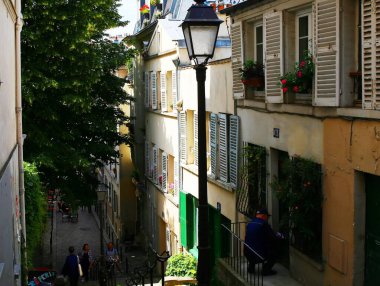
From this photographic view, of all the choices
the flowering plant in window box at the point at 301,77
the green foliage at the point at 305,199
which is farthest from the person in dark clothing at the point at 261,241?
the flowering plant in window box at the point at 301,77

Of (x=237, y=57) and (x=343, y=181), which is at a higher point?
(x=237, y=57)

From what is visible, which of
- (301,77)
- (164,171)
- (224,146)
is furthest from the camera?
(164,171)

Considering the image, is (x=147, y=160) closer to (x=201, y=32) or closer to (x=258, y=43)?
(x=258, y=43)

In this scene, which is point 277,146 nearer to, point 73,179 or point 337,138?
point 337,138

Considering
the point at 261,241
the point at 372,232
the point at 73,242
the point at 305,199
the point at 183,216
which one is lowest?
the point at 73,242

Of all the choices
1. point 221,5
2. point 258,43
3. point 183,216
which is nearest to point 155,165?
point 183,216

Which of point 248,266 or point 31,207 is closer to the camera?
point 248,266

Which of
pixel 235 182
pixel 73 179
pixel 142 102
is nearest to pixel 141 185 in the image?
pixel 142 102

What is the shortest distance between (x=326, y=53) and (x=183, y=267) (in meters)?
9.51

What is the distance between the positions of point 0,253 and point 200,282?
2.26 meters

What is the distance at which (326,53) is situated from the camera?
9109 mm

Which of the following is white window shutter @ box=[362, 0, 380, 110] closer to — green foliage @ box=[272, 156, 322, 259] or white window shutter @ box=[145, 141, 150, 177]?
green foliage @ box=[272, 156, 322, 259]

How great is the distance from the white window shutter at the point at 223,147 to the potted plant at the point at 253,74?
2.25 meters

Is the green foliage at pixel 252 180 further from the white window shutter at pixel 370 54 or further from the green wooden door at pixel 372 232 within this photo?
the white window shutter at pixel 370 54
